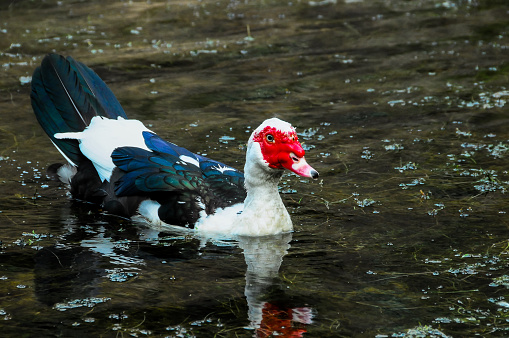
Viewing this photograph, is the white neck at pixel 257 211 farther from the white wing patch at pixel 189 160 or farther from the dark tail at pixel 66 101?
the dark tail at pixel 66 101

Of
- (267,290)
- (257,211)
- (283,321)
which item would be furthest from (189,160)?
(283,321)

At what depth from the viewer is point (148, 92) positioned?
32.1 feet

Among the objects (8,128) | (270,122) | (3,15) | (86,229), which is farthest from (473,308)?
(3,15)

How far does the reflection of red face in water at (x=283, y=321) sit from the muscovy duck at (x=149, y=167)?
1.07 m

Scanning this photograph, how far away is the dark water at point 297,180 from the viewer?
4.76m

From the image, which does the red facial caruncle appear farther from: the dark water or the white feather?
the white feather

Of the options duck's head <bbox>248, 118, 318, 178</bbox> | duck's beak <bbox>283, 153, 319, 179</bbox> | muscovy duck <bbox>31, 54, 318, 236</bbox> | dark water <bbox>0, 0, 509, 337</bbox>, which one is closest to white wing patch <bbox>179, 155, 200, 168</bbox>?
muscovy duck <bbox>31, 54, 318, 236</bbox>

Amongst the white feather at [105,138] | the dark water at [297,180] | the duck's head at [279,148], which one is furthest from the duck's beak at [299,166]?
the white feather at [105,138]

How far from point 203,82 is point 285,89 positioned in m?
1.06

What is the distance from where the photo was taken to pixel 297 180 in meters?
7.25

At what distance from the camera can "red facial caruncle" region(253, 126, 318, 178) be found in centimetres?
563

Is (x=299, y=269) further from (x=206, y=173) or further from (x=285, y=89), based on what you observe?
(x=285, y=89)

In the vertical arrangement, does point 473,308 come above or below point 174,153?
below

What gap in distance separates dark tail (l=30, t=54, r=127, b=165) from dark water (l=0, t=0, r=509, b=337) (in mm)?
529
